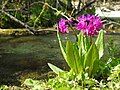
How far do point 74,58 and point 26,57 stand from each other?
160 inches

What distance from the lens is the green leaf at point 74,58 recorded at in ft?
12.2

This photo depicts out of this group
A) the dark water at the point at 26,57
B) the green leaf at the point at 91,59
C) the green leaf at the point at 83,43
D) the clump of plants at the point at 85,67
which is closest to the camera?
the clump of plants at the point at 85,67

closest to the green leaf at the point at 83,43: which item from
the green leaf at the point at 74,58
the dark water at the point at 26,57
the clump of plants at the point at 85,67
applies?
the clump of plants at the point at 85,67

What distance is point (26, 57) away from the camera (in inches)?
306

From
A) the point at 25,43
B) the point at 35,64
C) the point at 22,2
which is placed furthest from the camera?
the point at 22,2

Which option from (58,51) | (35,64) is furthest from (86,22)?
(58,51)

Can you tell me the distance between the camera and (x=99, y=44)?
13.2 feet

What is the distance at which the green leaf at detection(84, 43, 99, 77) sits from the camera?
12.1 ft

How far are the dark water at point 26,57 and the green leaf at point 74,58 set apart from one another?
173 centimetres

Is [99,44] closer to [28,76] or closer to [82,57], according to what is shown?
[82,57]

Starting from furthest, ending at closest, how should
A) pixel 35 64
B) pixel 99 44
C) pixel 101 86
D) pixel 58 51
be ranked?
pixel 58 51 → pixel 35 64 → pixel 99 44 → pixel 101 86

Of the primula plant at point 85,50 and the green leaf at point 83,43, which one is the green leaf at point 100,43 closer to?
the primula plant at point 85,50

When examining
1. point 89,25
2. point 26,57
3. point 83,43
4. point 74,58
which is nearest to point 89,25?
point 89,25

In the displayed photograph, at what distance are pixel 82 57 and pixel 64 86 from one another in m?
0.49
